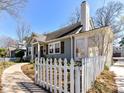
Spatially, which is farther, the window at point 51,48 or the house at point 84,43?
the window at point 51,48

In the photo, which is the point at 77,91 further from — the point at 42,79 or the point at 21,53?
the point at 21,53

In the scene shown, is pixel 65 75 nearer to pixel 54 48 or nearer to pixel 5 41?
pixel 54 48

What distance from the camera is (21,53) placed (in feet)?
127

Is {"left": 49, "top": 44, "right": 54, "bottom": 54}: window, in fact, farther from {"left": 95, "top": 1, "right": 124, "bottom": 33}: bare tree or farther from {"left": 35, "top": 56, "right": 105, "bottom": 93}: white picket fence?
{"left": 35, "top": 56, "right": 105, "bottom": 93}: white picket fence

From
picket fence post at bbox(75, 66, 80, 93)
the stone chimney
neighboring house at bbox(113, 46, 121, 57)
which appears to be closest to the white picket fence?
picket fence post at bbox(75, 66, 80, 93)

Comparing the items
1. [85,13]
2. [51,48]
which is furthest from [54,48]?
[85,13]

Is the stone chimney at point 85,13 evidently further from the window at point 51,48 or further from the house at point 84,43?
the window at point 51,48

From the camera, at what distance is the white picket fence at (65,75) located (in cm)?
654

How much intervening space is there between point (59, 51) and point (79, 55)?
14.8 feet

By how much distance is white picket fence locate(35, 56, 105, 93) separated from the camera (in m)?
6.54

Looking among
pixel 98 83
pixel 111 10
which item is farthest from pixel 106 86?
pixel 111 10

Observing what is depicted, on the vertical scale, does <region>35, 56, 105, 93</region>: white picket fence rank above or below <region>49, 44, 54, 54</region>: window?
below

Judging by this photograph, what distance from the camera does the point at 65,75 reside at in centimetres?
691

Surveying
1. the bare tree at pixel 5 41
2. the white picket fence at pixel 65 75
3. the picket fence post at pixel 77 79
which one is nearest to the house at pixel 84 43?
the white picket fence at pixel 65 75
